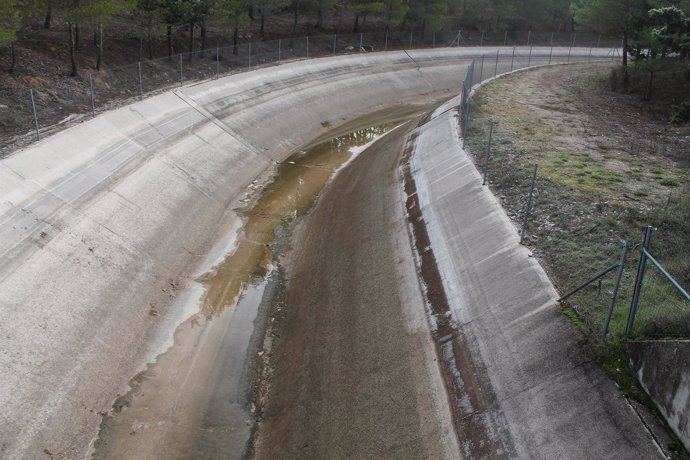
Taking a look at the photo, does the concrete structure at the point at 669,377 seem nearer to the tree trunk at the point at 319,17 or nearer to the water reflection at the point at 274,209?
the water reflection at the point at 274,209

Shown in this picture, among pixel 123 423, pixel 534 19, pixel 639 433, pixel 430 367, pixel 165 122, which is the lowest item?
pixel 123 423

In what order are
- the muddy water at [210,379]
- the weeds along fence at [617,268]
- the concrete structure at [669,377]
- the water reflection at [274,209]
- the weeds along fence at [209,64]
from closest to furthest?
the concrete structure at [669,377] → the weeds along fence at [617,268] → the muddy water at [210,379] → the water reflection at [274,209] → the weeds along fence at [209,64]

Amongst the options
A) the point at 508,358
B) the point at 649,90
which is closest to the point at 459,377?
the point at 508,358

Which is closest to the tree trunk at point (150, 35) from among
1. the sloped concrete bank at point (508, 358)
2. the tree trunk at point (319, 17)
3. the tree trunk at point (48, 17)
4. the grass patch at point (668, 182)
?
the tree trunk at point (48, 17)

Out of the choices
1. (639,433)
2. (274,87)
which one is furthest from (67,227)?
(274,87)

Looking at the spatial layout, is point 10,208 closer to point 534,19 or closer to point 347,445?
point 347,445

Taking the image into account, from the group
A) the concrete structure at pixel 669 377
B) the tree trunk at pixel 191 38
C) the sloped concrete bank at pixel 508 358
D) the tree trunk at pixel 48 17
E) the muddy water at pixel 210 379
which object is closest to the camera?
the concrete structure at pixel 669 377

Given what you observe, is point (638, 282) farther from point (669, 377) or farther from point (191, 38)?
point (191, 38)

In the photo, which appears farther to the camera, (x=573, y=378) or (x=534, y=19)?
(x=534, y=19)
